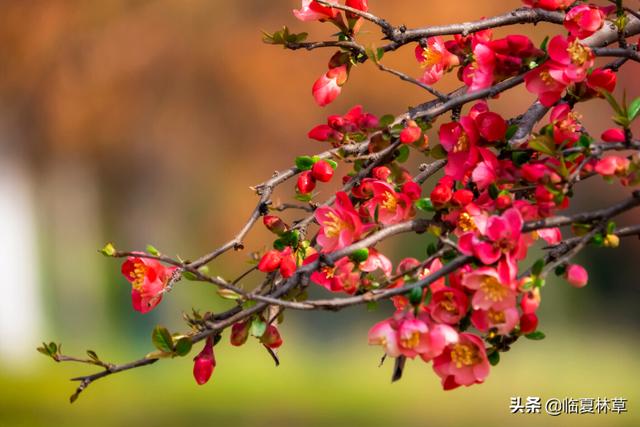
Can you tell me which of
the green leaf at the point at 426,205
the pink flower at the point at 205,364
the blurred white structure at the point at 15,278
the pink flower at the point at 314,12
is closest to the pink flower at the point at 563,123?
the green leaf at the point at 426,205

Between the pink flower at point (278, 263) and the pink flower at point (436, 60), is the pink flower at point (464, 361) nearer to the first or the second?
the pink flower at point (278, 263)

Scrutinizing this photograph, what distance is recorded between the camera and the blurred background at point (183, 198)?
4.80 meters

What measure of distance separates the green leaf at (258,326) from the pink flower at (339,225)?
0.27 feet

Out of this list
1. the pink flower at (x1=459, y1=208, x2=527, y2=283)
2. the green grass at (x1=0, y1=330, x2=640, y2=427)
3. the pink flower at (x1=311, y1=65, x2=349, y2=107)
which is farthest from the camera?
the green grass at (x1=0, y1=330, x2=640, y2=427)

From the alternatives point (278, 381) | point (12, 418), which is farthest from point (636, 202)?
point (278, 381)

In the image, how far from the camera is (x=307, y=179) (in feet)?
2.90

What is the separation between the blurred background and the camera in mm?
4805

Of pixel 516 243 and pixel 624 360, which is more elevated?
pixel 624 360

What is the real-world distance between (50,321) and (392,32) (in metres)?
4.80

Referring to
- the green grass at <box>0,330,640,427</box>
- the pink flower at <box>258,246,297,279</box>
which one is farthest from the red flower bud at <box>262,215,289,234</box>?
the green grass at <box>0,330,640,427</box>

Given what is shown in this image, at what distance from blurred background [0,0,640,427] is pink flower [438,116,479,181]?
A: 3651 millimetres

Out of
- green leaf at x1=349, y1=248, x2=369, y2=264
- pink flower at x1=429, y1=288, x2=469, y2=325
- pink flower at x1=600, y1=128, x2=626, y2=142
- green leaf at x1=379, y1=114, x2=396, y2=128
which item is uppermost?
green leaf at x1=379, y1=114, x2=396, y2=128

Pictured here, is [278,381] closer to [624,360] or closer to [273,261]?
[624,360]

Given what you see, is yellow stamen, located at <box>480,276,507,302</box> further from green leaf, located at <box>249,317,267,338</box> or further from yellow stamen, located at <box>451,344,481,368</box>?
green leaf, located at <box>249,317,267,338</box>
